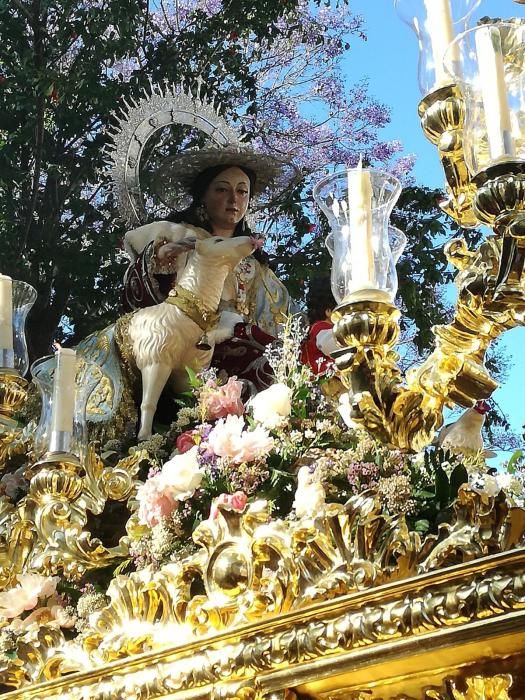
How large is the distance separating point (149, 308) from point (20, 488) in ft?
1.61

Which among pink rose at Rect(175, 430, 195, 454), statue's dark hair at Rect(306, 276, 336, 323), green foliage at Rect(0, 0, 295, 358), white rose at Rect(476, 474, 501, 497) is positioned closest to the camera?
white rose at Rect(476, 474, 501, 497)

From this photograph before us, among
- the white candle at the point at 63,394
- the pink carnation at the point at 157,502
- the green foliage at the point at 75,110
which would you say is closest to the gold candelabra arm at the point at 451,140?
the pink carnation at the point at 157,502

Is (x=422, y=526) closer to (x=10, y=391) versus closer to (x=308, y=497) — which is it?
(x=308, y=497)

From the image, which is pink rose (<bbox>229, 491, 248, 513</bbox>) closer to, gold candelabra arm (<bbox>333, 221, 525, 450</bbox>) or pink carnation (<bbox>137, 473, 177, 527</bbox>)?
pink carnation (<bbox>137, 473, 177, 527</bbox>)

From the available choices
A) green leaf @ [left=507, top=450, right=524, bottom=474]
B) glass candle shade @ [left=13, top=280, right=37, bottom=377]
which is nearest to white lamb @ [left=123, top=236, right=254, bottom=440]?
Result: glass candle shade @ [left=13, top=280, right=37, bottom=377]

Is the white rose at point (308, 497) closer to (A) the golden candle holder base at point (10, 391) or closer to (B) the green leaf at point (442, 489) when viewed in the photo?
(B) the green leaf at point (442, 489)

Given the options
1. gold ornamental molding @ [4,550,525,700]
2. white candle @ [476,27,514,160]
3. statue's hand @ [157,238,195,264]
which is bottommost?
gold ornamental molding @ [4,550,525,700]

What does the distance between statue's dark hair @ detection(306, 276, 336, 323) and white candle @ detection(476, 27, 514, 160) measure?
1395 millimetres

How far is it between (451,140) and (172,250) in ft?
4.71

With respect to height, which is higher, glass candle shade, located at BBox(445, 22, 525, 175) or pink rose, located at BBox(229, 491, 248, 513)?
glass candle shade, located at BBox(445, 22, 525, 175)

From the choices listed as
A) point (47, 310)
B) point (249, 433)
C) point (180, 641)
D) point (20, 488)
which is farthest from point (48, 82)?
point (180, 641)

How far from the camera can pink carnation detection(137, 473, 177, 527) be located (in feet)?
5.89

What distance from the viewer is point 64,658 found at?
176 cm

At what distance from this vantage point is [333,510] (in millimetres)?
1514
